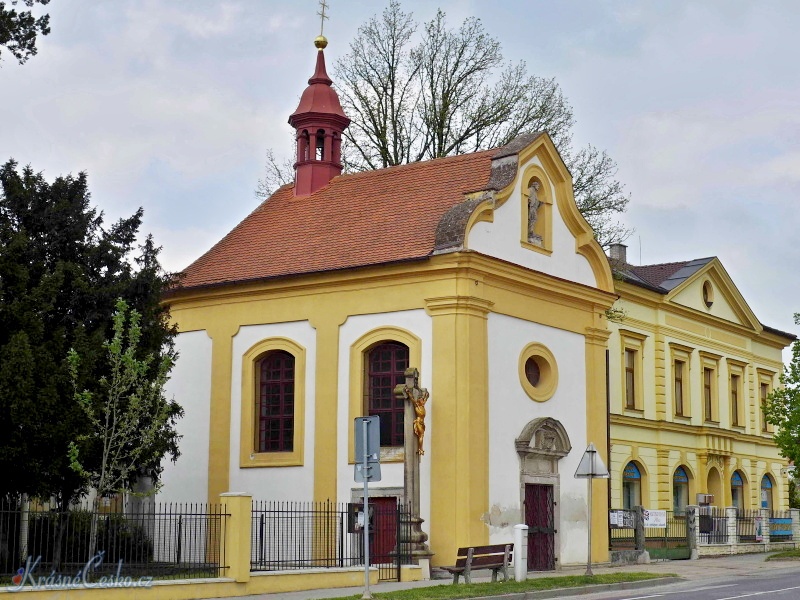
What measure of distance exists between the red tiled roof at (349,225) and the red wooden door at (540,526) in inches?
234

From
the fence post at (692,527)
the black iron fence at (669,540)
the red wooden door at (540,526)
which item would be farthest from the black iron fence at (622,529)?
the red wooden door at (540,526)

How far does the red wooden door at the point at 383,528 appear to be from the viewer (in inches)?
978

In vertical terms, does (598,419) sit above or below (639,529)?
above

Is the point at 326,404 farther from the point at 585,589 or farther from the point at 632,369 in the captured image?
the point at 632,369

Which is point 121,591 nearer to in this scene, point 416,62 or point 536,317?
point 536,317

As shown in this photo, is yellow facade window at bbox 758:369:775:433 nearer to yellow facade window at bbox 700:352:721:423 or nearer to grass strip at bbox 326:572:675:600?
yellow facade window at bbox 700:352:721:423

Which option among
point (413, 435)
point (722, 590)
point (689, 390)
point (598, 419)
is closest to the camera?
point (722, 590)

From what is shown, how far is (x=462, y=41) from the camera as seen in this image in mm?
37031

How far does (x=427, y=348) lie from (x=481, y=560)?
5.48 meters

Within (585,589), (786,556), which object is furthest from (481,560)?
(786,556)

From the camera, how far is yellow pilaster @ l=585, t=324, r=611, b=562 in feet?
92.7

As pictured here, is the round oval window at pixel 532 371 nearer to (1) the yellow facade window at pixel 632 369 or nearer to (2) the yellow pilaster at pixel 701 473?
(1) the yellow facade window at pixel 632 369

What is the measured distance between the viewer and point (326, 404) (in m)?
26.5

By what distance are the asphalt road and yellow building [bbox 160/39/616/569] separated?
406 centimetres
